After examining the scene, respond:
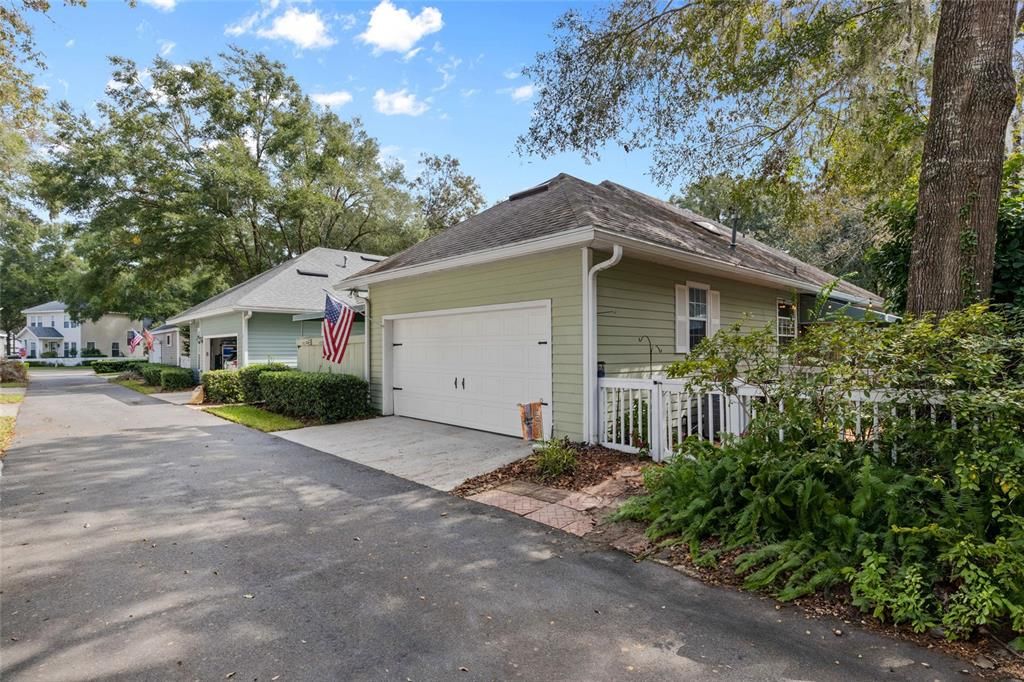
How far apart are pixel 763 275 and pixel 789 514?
6.83 meters

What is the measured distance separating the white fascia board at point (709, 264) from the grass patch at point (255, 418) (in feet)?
23.5

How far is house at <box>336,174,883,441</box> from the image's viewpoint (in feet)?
22.8

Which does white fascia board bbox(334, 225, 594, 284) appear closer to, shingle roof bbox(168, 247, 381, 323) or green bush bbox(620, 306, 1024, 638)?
green bush bbox(620, 306, 1024, 638)

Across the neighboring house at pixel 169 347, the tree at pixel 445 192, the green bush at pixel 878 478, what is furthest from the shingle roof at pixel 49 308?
the green bush at pixel 878 478

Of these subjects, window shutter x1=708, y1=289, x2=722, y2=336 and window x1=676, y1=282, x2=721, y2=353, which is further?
window shutter x1=708, y1=289, x2=722, y2=336

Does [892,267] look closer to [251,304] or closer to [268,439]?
[268,439]

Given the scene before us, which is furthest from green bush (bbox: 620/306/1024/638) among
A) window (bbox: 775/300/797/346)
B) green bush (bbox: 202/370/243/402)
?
green bush (bbox: 202/370/243/402)

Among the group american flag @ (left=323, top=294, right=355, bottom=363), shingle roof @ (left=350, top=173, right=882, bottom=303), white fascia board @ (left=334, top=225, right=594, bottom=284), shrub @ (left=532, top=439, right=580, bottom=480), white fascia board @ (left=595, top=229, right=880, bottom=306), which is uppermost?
shingle roof @ (left=350, top=173, right=882, bottom=303)

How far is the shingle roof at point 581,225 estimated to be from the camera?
24.1 feet

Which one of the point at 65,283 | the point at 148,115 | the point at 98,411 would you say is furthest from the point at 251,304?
the point at 65,283

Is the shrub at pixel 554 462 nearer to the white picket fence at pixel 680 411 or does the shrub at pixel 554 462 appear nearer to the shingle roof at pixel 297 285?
the white picket fence at pixel 680 411

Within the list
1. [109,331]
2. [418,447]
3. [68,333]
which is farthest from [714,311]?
[68,333]

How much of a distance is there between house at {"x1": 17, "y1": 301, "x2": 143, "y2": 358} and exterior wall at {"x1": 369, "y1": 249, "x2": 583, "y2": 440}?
4836cm

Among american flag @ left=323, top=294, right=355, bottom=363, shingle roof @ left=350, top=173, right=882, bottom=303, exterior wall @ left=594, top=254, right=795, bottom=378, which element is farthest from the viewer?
american flag @ left=323, top=294, right=355, bottom=363
